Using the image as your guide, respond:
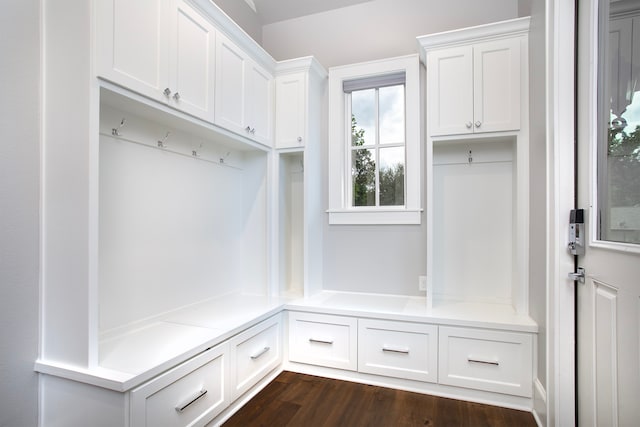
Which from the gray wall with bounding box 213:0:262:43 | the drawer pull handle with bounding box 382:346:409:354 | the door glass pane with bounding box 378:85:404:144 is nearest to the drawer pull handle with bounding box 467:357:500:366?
the drawer pull handle with bounding box 382:346:409:354

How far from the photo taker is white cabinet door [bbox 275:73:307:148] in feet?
8.88

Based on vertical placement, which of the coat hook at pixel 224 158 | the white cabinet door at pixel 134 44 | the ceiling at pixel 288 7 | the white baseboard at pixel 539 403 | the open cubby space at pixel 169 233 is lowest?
the white baseboard at pixel 539 403

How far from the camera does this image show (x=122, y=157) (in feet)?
6.17

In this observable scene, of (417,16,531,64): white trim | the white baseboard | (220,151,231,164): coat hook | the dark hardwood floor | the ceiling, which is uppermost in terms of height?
the ceiling

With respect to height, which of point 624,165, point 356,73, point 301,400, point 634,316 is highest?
point 356,73

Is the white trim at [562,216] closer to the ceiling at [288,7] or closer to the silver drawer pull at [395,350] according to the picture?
the silver drawer pull at [395,350]

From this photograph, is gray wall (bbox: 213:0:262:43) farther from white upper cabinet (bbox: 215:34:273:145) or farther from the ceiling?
white upper cabinet (bbox: 215:34:273:145)

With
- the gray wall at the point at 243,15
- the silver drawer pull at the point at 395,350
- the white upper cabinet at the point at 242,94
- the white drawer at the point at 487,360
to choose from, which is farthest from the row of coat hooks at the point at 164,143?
the white drawer at the point at 487,360

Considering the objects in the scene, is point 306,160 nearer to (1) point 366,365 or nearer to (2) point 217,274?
(2) point 217,274

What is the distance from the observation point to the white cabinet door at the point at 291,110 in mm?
2707

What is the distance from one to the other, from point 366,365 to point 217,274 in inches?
50.5

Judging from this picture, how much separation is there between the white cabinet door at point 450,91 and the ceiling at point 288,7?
101cm

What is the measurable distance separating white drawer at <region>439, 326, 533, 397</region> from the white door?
1.52 ft

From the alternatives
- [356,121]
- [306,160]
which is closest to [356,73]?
[356,121]
